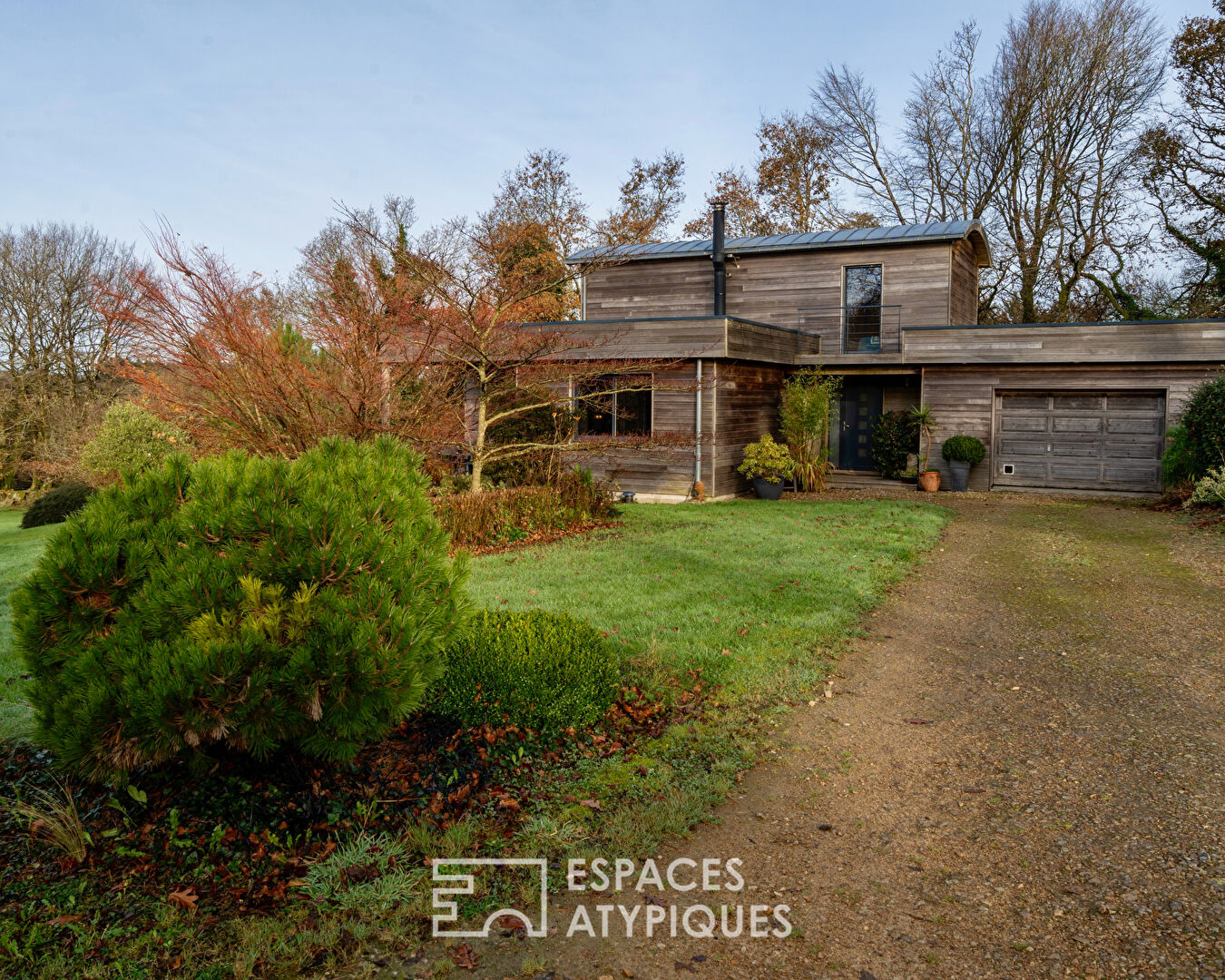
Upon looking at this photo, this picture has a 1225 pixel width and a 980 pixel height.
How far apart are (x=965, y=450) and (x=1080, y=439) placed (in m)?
2.28

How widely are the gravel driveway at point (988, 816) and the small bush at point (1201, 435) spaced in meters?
7.90

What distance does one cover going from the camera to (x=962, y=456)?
17.1 m

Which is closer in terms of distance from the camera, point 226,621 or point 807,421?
point 226,621

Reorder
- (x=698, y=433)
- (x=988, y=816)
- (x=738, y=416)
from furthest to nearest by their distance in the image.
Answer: (x=738, y=416)
(x=698, y=433)
(x=988, y=816)

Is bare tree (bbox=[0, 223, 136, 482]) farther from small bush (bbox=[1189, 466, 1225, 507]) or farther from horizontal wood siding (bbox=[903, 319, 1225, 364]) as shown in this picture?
small bush (bbox=[1189, 466, 1225, 507])

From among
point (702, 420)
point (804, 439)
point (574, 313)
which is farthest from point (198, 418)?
point (574, 313)

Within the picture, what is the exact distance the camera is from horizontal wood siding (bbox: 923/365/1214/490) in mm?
15805

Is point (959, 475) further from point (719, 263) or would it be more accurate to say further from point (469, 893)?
point (469, 893)

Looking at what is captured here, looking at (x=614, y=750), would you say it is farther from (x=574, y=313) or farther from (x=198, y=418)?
(x=574, y=313)

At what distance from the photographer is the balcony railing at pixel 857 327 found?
1920 cm

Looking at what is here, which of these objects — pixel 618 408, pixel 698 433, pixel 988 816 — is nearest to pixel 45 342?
pixel 618 408

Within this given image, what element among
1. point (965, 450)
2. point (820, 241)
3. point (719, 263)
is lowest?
point (965, 450)

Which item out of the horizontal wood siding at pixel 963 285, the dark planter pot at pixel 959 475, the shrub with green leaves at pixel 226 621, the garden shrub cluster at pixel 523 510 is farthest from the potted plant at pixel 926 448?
the shrub with green leaves at pixel 226 621

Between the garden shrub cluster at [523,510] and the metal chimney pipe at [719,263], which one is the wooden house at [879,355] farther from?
the garden shrub cluster at [523,510]
